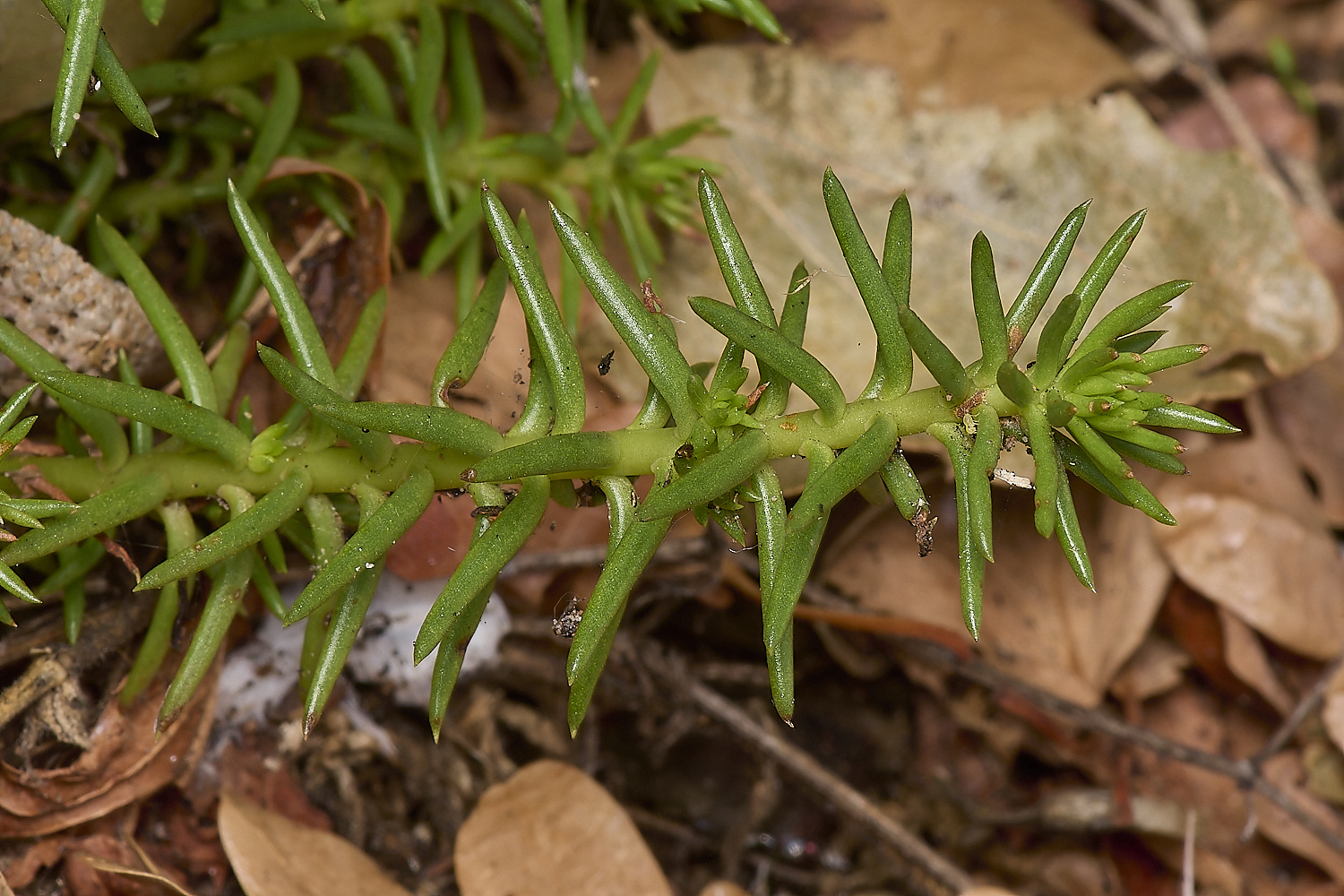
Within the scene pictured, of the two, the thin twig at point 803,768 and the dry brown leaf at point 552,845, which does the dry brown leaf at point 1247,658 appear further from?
the dry brown leaf at point 552,845

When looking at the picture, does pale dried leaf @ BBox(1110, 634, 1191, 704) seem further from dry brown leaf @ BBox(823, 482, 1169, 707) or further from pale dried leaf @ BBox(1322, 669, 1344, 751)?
pale dried leaf @ BBox(1322, 669, 1344, 751)

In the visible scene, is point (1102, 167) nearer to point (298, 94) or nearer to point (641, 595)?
point (641, 595)

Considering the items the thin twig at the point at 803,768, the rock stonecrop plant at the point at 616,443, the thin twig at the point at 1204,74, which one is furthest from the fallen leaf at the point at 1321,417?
the rock stonecrop plant at the point at 616,443

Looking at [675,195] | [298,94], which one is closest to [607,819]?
[675,195]

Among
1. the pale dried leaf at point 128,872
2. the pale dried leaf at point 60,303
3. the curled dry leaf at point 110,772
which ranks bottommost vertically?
the pale dried leaf at point 128,872

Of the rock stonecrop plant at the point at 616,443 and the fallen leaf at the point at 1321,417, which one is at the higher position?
the rock stonecrop plant at the point at 616,443
